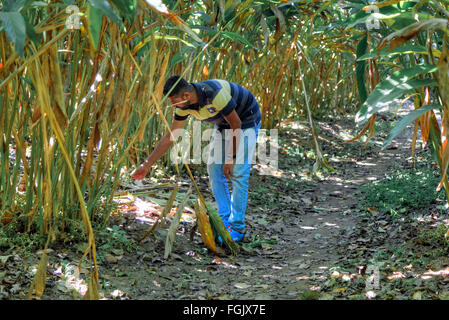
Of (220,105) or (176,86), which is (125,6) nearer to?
(176,86)

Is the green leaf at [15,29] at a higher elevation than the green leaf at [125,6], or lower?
lower

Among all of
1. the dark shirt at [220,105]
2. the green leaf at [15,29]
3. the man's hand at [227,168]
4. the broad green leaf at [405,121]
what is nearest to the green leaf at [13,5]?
the green leaf at [15,29]

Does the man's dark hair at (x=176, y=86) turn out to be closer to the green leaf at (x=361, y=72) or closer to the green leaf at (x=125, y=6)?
the green leaf at (x=361, y=72)

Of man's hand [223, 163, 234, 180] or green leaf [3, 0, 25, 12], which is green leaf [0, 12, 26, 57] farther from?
man's hand [223, 163, 234, 180]

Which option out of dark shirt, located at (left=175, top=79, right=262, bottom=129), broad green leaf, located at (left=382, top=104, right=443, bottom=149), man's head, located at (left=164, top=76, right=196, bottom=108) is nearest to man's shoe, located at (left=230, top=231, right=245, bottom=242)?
dark shirt, located at (left=175, top=79, right=262, bottom=129)

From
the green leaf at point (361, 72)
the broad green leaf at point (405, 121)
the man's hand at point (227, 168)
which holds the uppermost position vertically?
the green leaf at point (361, 72)

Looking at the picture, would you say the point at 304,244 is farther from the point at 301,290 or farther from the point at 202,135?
the point at 202,135

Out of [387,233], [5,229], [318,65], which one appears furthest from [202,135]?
[318,65]

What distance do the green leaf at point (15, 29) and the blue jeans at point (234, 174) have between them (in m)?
1.72

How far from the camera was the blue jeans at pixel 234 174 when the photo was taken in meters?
2.68

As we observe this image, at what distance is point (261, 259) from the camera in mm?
2451

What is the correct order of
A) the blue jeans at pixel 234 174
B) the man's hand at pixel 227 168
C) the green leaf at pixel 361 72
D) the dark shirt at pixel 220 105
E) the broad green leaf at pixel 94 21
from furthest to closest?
1. the blue jeans at pixel 234 174
2. the man's hand at pixel 227 168
3. the dark shirt at pixel 220 105
4. the green leaf at pixel 361 72
5. the broad green leaf at pixel 94 21

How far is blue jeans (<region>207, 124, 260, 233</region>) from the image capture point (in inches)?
105

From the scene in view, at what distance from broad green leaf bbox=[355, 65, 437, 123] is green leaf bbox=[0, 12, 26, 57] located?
89cm
